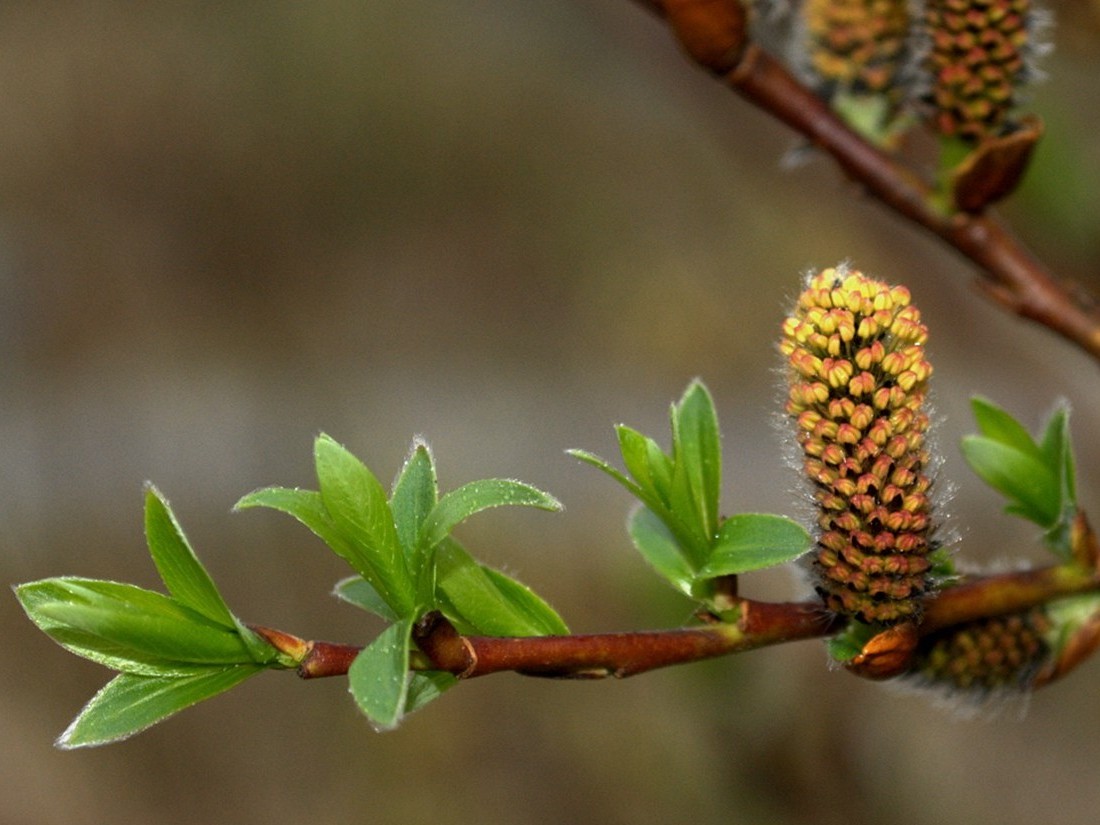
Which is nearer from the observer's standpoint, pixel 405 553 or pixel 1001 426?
pixel 405 553

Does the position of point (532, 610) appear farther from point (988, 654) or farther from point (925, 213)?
point (925, 213)

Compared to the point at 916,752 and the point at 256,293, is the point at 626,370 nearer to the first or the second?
Result: the point at 256,293

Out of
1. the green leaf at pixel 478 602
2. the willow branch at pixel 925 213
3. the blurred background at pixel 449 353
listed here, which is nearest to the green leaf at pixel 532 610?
the green leaf at pixel 478 602

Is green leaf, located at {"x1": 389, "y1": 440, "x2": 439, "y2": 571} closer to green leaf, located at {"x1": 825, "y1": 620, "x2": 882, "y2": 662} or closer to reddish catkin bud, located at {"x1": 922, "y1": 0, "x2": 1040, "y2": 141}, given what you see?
green leaf, located at {"x1": 825, "y1": 620, "x2": 882, "y2": 662}

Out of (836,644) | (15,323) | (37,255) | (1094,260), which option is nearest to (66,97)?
(37,255)

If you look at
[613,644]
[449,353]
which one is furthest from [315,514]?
[449,353]
